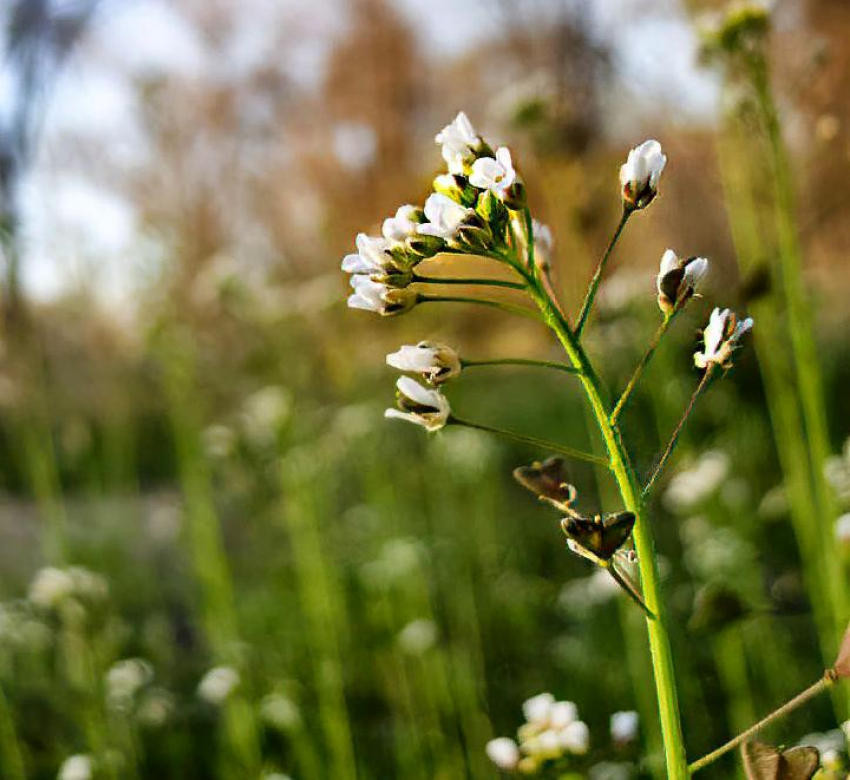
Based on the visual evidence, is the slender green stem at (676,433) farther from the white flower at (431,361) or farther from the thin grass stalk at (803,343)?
the thin grass stalk at (803,343)

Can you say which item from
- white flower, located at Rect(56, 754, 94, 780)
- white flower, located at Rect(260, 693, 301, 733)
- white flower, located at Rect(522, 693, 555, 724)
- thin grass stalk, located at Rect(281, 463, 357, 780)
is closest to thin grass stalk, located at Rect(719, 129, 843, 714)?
white flower, located at Rect(522, 693, 555, 724)

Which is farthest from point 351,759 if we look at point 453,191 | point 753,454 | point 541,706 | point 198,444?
point 753,454

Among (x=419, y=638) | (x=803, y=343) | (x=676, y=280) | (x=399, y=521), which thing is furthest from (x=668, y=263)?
(x=399, y=521)

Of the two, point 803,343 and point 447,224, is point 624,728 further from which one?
point 803,343

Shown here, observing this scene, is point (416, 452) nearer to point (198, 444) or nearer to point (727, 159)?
point (198, 444)

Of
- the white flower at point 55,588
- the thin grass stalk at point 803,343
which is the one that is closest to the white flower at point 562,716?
the thin grass stalk at point 803,343
